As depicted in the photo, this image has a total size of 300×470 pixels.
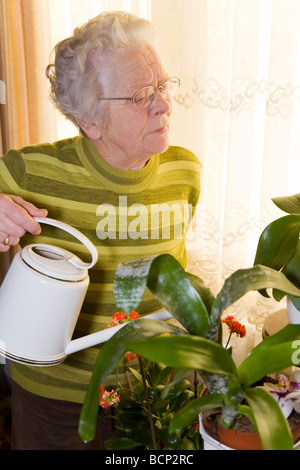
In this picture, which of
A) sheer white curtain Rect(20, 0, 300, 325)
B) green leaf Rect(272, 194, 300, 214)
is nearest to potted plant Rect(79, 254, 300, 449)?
green leaf Rect(272, 194, 300, 214)

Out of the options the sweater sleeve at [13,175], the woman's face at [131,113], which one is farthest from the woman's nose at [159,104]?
the sweater sleeve at [13,175]

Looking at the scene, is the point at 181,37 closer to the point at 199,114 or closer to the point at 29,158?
the point at 199,114

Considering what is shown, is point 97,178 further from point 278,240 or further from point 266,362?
point 266,362

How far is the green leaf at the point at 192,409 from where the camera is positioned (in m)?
0.62

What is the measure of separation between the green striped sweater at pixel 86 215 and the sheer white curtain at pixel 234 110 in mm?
368

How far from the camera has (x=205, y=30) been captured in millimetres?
1477

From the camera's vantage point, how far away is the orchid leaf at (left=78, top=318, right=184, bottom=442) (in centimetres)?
60

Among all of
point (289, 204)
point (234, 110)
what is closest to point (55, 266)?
point (289, 204)

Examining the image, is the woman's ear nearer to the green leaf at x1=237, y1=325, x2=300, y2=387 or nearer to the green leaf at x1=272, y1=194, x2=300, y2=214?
the green leaf at x1=272, y1=194, x2=300, y2=214

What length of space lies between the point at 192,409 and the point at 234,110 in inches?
40.4

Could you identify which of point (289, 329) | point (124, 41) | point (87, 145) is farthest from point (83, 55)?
point (289, 329)

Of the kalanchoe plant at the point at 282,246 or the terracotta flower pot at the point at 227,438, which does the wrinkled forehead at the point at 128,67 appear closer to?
the kalanchoe plant at the point at 282,246

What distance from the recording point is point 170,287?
67cm
